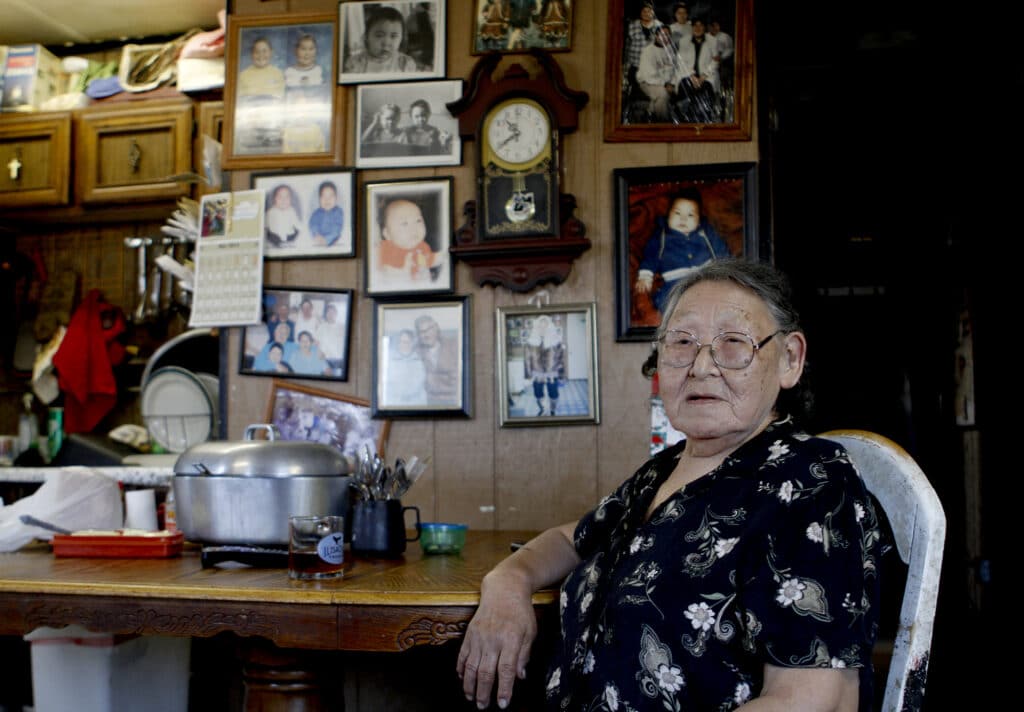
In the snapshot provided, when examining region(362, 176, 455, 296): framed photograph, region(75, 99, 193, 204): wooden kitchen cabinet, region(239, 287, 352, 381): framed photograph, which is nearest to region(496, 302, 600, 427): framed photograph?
region(362, 176, 455, 296): framed photograph

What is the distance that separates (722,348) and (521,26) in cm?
166

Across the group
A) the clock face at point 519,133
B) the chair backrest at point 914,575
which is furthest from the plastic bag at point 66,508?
the chair backrest at point 914,575

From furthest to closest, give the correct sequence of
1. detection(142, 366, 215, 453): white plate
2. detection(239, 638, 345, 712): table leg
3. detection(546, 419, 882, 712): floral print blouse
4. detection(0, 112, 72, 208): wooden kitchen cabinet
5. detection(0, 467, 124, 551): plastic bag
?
detection(0, 112, 72, 208): wooden kitchen cabinet → detection(142, 366, 215, 453): white plate → detection(0, 467, 124, 551): plastic bag → detection(239, 638, 345, 712): table leg → detection(546, 419, 882, 712): floral print blouse

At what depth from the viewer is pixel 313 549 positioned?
5.51 ft

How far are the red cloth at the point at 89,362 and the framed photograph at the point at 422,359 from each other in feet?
8.08

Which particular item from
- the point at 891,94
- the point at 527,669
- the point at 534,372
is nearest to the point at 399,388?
the point at 534,372

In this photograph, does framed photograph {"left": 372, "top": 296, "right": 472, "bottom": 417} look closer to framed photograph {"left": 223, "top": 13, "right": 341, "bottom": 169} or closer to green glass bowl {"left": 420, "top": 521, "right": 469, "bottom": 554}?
framed photograph {"left": 223, "top": 13, "right": 341, "bottom": 169}

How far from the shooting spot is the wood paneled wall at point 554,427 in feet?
8.84

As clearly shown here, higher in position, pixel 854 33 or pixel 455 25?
pixel 854 33

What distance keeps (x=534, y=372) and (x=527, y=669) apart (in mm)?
1270

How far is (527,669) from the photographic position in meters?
1.55

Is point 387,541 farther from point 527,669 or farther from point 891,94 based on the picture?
point 891,94

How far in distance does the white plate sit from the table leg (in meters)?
1.74

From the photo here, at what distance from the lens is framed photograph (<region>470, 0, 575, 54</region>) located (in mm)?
2791
